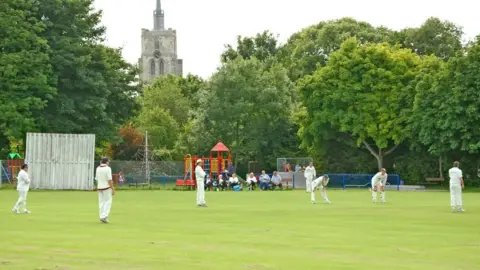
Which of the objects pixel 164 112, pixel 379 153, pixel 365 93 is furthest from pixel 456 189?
pixel 164 112

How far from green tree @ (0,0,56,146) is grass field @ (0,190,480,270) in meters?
32.2

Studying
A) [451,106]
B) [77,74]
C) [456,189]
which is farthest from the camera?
[77,74]

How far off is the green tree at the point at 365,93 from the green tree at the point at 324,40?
23419 mm

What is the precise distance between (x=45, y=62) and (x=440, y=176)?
2942 cm

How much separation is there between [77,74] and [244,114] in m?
20.7

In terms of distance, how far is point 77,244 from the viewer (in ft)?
64.2

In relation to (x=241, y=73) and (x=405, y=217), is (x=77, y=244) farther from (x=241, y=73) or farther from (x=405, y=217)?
(x=241, y=73)

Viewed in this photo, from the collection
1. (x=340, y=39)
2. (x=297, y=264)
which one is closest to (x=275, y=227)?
(x=297, y=264)

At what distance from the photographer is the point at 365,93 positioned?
241 feet

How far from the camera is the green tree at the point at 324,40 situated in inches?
3915

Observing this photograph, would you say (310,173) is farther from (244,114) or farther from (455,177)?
(244,114)

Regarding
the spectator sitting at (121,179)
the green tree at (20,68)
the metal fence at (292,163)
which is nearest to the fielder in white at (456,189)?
the green tree at (20,68)

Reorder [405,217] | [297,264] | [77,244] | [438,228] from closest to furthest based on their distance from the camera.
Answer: [297,264] → [77,244] → [438,228] → [405,217]

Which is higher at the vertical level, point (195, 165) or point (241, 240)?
point (195, 165)
